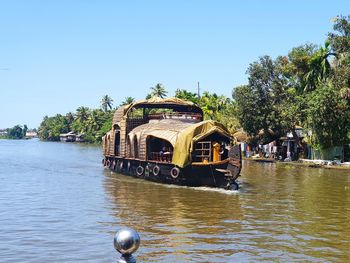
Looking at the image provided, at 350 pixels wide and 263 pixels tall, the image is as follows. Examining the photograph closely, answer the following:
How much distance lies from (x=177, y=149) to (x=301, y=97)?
1752 cm

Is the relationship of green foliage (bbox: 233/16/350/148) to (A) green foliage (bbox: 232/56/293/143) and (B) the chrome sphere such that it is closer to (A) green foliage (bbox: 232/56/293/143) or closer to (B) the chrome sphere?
(A) green foliage (bbox: 232/56/293/143)

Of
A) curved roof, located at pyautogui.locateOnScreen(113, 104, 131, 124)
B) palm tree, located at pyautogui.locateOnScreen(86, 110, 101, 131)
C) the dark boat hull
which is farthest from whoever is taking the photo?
palm tree, located at pyautogui.locateOnScreen(86, 110, 101, 131)

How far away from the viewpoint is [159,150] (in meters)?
23.1

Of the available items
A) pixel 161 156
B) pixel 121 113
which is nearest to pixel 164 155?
pixel 161 156

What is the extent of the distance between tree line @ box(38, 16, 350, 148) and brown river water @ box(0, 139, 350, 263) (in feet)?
34.2

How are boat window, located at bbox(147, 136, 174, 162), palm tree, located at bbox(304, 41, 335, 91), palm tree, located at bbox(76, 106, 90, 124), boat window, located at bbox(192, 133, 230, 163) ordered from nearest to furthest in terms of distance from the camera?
boat window, located at bbox(192, 133, 230, 163) < boat window, located at bbox(147, 136, 174, 162) < palm tree, located at bbox(304, 41, 335, 91) < palm tree, located at bbox(76, 106, 90, 124)

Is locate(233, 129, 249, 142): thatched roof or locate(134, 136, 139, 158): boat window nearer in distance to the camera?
locate(134, 136, 139, 158): boat window

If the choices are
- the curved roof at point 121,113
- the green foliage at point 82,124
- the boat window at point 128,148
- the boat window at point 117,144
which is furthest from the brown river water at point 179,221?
the green foliage at point 82,124

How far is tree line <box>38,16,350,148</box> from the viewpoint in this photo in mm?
31172

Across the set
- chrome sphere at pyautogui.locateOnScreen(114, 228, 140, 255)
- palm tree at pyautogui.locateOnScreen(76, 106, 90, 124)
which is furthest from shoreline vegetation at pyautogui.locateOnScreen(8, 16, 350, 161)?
palm tree at pyautogui.locateOnScreen(76, 106, 90, 124)

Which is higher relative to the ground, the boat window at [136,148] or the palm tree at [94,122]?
the palm tree at [94,122]

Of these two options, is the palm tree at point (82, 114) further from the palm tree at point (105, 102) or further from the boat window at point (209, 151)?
the boat window at point (209, 151)

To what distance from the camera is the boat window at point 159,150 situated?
21.1 meters

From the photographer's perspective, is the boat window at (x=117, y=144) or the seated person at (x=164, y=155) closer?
the seated person at (x=164, y=155)
